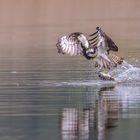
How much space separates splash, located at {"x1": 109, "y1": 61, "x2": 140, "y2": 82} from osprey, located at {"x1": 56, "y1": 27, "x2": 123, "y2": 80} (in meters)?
0.32

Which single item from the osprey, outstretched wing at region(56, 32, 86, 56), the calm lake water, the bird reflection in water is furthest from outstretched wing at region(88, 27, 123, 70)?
the bird reflection in water

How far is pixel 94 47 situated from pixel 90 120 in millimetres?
5446

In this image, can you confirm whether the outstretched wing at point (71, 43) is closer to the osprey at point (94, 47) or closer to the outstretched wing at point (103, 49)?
the osprey at point (94, 47)

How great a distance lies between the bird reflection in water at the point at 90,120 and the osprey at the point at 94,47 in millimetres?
2230

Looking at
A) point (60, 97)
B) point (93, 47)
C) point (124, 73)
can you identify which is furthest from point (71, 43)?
point (124, 73)

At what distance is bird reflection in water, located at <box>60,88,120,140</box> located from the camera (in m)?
14.0

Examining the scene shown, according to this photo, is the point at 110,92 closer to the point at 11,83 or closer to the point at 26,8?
the point at 11,83

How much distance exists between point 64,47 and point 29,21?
96.5 feet

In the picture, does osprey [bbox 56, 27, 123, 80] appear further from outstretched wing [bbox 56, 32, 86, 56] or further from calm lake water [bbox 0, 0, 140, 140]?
calm lake water [bbox 0, 0, 140, 140]

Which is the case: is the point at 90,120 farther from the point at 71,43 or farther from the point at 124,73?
the point at 124,73

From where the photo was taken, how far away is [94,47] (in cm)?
2058

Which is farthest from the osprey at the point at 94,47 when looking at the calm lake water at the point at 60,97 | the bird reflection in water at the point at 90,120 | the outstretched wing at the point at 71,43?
the bird reflection in water at the point at 90,120

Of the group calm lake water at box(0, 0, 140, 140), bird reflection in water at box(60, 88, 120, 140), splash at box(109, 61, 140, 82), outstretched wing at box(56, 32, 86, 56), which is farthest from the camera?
splash at box(109, 61, 140, 82)

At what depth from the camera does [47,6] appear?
5931 centimetres
